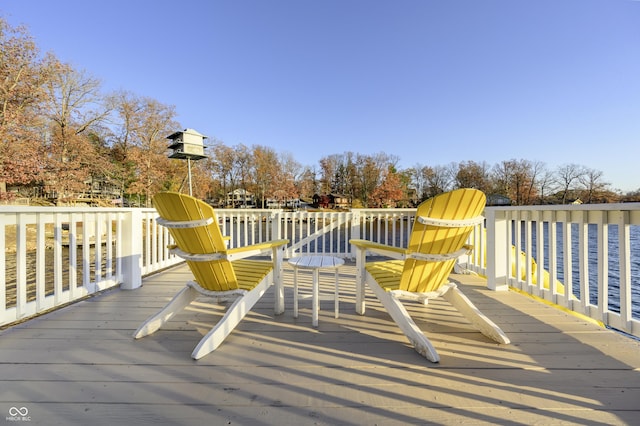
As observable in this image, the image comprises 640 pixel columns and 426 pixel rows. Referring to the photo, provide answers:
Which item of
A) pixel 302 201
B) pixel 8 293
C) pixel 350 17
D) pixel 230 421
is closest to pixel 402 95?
pixel 350 17

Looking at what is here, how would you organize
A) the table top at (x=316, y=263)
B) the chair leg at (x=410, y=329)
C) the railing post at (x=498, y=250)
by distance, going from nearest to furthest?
the chair leg at (x=410, y=329) < the table top at (x=316, y=263) < the railing post at (x=498, y=250)

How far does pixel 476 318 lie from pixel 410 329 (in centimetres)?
56

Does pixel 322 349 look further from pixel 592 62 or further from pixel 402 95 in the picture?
pixel 402 95

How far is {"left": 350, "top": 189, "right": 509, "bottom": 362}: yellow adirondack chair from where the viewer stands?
5.40 ft

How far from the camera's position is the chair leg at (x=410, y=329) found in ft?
5.07

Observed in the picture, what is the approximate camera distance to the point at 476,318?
72.5 inches

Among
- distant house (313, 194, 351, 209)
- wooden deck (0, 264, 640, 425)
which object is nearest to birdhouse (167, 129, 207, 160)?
wooden deck (0, 264, 640, 425)

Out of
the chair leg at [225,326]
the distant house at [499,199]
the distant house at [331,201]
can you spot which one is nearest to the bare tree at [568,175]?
the distant house at [499,199]

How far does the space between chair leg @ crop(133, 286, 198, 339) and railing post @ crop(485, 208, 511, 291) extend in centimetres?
303

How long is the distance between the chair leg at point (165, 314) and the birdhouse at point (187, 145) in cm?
352

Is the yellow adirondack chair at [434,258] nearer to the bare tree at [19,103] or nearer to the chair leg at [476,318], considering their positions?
the chair leg at [476,318]

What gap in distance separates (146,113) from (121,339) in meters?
22.9

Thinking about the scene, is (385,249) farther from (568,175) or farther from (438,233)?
(568,175)

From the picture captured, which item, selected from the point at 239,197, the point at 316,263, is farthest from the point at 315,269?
the point at 239,197
